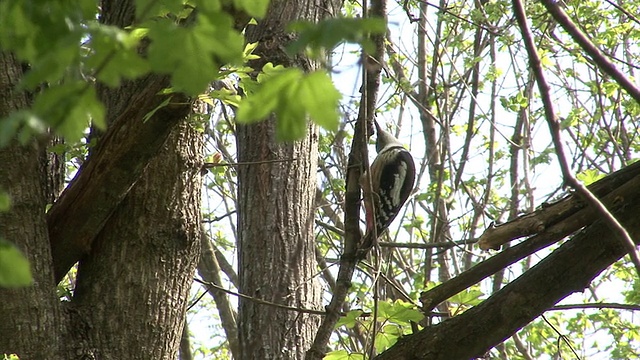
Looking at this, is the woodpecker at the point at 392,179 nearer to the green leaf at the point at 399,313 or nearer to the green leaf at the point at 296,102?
the green leaf at the point at 399,313

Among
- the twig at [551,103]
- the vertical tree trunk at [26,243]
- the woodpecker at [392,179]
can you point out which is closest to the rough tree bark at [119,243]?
the vertical tree trunk at [26,243]

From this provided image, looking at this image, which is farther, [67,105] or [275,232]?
[275,232]

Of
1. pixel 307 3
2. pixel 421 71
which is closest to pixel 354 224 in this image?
pixel 307 3

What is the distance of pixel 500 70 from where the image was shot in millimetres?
7938

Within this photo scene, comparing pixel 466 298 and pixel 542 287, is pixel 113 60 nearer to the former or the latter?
pixel 542 287

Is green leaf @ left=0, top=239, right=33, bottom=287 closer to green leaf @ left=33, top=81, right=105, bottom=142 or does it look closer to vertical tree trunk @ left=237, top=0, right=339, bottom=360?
green leaf @ left=33, top=81, right=105, bottom=142

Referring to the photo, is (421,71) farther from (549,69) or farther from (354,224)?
(354,224)

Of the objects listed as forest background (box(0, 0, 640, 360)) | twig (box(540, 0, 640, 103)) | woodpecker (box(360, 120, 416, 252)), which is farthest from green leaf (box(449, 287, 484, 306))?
woodpecker (box(360, 120, 416, 252))

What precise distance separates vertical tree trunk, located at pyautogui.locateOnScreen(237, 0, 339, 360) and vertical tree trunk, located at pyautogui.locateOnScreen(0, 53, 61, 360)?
1.06 m

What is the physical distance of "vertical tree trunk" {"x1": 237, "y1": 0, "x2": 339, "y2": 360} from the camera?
3426 millimetres

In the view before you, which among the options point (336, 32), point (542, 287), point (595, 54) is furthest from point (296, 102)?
point (542, 287)

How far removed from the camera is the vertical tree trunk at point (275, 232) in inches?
135

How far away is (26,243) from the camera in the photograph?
2596 millimetres

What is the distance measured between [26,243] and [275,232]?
1234mm
